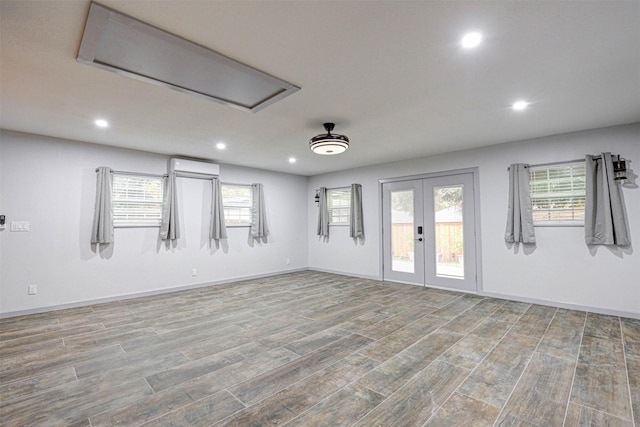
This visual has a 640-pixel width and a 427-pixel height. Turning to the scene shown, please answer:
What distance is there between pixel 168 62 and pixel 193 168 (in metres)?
3.61

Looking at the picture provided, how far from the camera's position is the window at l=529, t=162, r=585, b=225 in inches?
172

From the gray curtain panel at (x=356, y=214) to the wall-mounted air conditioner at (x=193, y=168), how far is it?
9.88 feet

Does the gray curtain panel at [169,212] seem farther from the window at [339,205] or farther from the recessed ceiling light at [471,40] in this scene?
the recessed ceiling light at [471,40]

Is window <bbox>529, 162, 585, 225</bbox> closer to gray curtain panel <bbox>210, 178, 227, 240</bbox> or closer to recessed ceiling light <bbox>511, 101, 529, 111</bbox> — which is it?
recessed ceiling light <bbox>511, 101, 529, 111</bbox>

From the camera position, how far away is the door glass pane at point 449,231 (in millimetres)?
5441

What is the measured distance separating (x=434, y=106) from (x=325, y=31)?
183 centimetres

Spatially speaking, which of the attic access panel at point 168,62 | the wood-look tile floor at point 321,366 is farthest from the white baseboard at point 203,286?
the attic access panel at point 168,62

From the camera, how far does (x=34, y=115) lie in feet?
11.7

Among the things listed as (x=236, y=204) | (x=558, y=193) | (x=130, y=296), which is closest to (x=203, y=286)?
(x=130, y=296)

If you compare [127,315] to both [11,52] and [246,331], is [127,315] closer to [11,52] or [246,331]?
[246,331]

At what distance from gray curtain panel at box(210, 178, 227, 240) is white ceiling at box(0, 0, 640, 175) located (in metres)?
1.63

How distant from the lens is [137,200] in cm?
536

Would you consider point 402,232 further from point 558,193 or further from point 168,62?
point 168,62

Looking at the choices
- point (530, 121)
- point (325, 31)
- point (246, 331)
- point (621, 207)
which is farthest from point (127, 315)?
point (621, 207)
